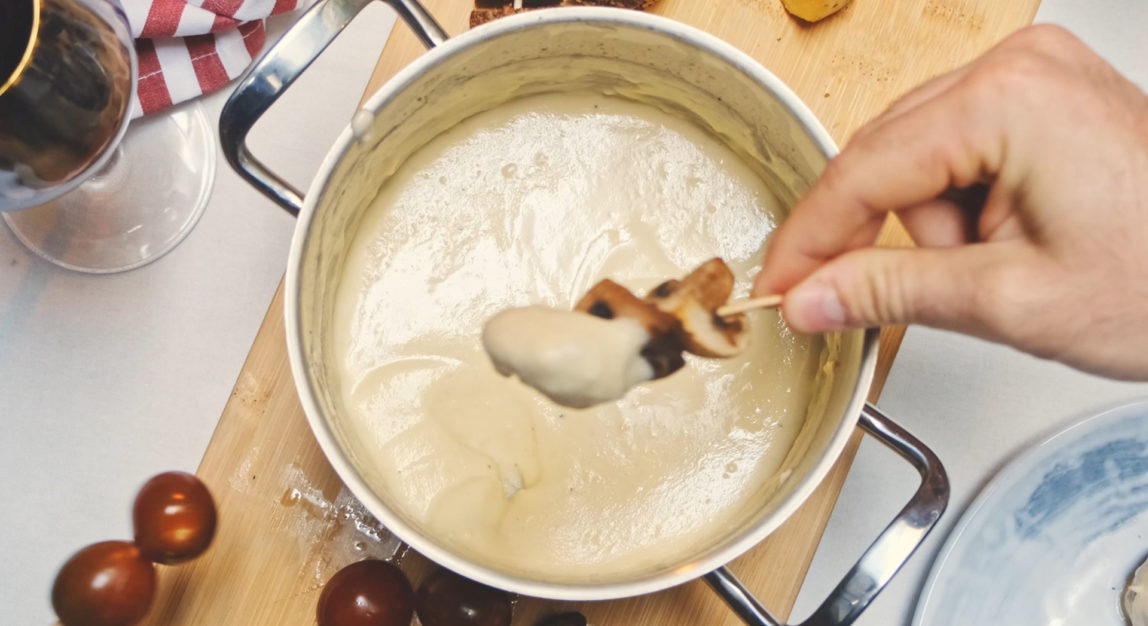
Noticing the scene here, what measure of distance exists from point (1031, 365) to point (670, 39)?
1.71 ft

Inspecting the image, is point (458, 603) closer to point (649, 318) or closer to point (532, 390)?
point (532, 390)

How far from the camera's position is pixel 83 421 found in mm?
840

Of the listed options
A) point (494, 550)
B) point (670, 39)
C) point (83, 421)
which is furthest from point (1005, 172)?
point (83, 421)

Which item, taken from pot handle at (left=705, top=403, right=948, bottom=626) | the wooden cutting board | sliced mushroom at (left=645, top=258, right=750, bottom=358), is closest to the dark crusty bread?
the wooden cutting board

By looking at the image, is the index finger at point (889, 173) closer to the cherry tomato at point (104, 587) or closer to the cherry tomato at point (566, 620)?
the cherry tomato at point (566, 620)

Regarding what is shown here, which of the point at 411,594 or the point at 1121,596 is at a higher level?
the point at 411,594

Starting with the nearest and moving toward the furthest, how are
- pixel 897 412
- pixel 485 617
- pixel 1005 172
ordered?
1. pixel 1005 172
2. pixel 485 617
3. pixel 897 412

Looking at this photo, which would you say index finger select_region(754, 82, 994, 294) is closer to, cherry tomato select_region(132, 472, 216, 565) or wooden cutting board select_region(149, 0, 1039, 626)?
wooden cutting board select_region(149, 0, 1039, 626)

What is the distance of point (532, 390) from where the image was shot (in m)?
0.76

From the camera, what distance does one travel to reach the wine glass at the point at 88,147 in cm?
64

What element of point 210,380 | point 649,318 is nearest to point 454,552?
point 649,318

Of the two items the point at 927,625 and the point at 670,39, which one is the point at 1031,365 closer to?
the point at 927,625

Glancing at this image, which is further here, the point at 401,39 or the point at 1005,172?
the point at 401,39

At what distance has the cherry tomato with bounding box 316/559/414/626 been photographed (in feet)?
2.38
